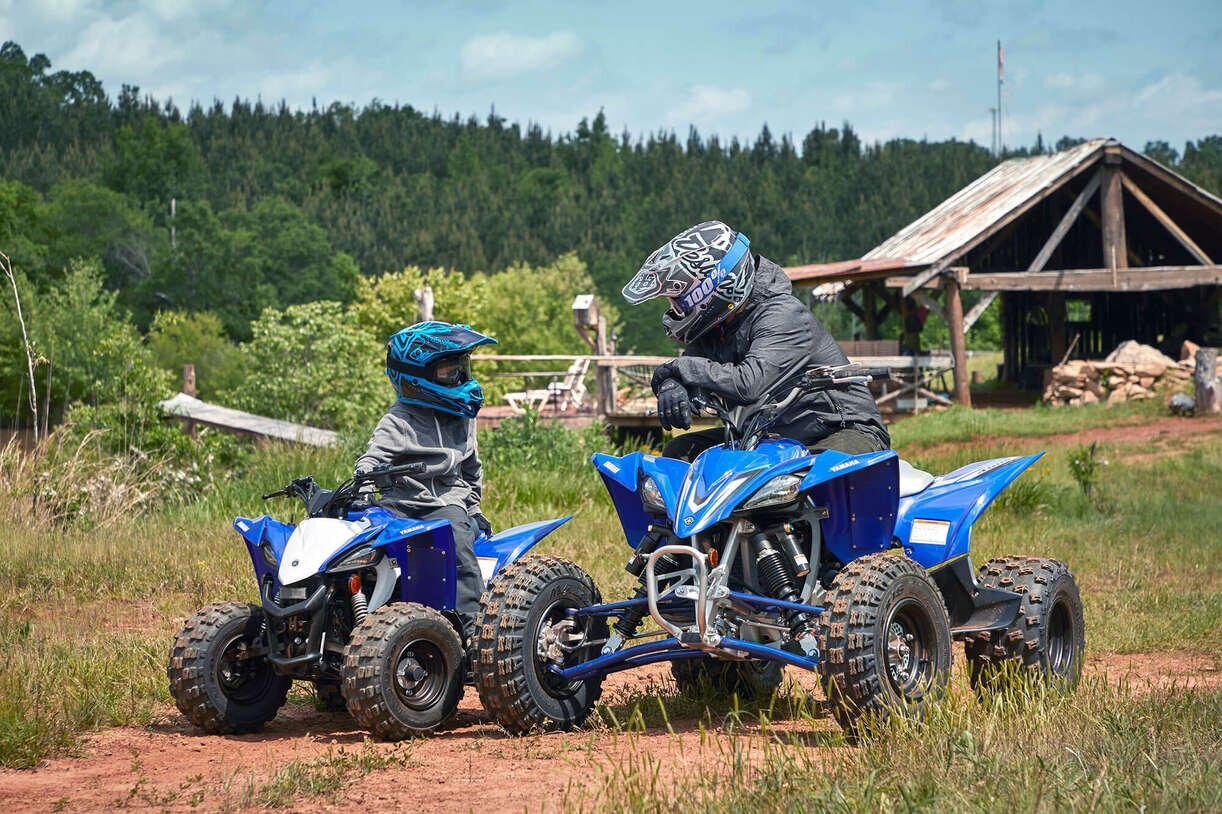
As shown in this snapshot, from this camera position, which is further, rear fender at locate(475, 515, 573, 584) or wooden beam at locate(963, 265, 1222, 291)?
wooden beam at locate(963, 265, 1222, 291)

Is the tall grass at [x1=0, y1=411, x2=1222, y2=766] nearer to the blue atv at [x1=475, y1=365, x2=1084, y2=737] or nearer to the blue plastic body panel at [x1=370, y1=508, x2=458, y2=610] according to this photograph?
the blue plastic body panel at [x1=370, y1=508, x2=458, y2=610]

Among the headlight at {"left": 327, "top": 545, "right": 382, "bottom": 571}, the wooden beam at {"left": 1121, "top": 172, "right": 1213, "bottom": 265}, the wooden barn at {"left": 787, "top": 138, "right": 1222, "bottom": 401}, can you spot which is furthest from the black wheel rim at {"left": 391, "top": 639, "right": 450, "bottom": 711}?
the wooden beam at {"left": 1121, "top": 172, "right": 1213, "bottom": 265}

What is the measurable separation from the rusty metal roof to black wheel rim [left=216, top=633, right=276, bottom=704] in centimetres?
2281

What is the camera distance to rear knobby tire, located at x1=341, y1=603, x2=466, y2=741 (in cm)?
625

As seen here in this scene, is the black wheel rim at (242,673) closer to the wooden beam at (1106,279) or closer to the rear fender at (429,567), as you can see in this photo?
the rear fender at (429,567)

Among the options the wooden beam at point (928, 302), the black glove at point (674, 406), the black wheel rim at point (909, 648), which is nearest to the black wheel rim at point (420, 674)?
the black glove at point (674, 406)

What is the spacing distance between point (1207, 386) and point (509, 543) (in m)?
19.0

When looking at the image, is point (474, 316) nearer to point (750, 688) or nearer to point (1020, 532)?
point (1020, 532)

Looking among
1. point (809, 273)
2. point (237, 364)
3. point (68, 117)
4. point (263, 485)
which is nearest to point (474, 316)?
point (237, 364)

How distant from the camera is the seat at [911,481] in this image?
6855mm

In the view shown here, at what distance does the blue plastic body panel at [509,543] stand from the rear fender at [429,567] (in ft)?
1.19

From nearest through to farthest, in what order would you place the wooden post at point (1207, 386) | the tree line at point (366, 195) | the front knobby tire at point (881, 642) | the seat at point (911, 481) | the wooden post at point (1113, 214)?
the front knobby tire at point (881, 642) → the seat at point (911, 481) → the wooden post at point (1207, 386) → the wooden post at point (1113, 214) → the tree line at point (366, 195)

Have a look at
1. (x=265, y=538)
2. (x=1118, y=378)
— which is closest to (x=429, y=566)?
(x=265, y=538)

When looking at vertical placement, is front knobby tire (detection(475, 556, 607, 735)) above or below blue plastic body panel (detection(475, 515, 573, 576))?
below
